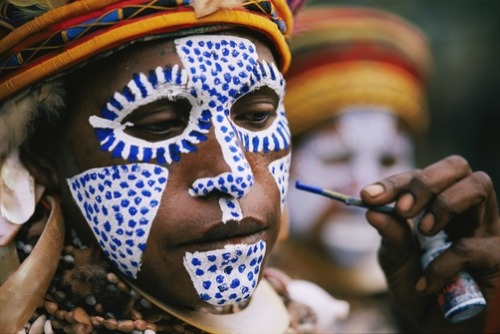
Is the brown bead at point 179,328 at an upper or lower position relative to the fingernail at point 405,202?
lower

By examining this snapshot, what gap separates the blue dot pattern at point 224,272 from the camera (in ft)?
7.39

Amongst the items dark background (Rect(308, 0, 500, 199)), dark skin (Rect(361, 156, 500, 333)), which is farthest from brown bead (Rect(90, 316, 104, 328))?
dark background (Rect(308, 0, 500, 199))

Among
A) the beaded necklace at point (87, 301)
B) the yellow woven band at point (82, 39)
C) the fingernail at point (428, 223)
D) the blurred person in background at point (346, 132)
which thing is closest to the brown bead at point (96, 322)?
the beaded necklace at point (87, 301)

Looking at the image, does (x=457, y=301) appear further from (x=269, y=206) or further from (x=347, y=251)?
(x=347, y=251)

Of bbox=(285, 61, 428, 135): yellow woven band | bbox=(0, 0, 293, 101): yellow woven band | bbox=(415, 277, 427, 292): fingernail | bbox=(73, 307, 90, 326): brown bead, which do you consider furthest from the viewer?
bbox=(285, 61, 428, 135): yellow woven band

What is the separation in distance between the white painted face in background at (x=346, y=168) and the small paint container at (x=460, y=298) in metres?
2.07

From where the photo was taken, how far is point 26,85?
2260mm

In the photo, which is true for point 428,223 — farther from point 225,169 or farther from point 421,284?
point 225,169

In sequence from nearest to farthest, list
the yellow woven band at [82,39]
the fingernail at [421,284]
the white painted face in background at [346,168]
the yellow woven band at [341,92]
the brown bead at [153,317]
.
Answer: the yellow woven band at [82,39] < the brown bead at [153,317] < the fingernail at [421,284] < the white painted face in background at [346,168] < the yellow woven band at [341,92]

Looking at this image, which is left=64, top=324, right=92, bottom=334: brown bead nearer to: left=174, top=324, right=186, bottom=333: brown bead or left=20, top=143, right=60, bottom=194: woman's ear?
left=174, top=324, right=186, bottom=333: brown bead

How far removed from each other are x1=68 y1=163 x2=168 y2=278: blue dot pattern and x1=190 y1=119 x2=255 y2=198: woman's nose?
5.0 inches

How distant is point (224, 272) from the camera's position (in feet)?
7.48

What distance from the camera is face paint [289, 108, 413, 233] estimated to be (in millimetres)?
4906

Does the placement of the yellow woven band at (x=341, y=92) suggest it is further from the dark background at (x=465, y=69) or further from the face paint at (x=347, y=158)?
the dark background at (x=465, y=69)
